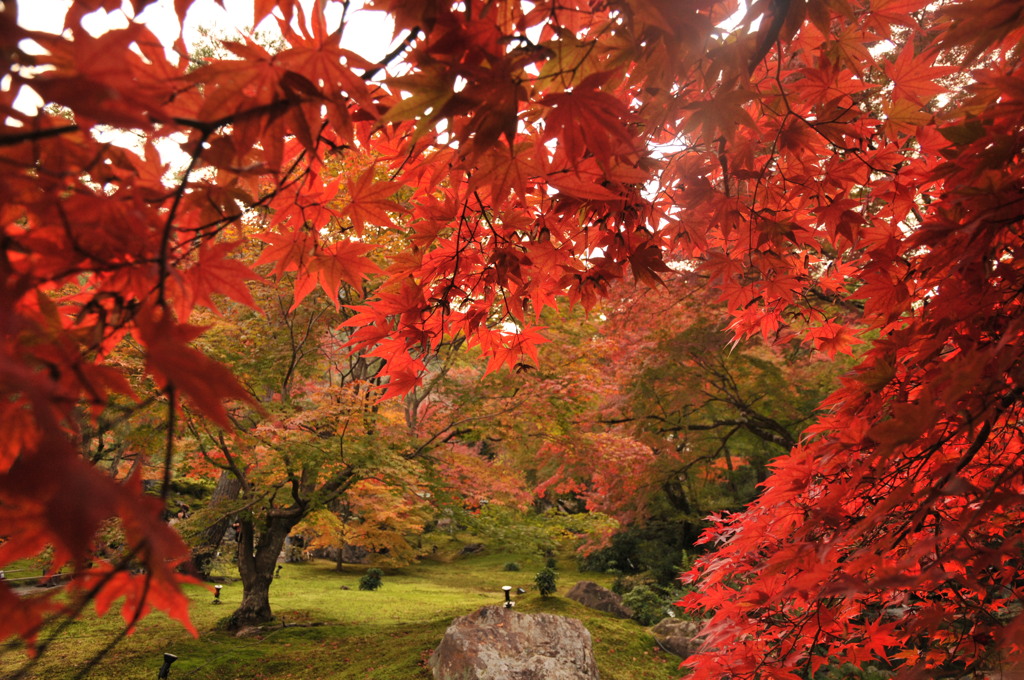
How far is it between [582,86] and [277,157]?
409mm

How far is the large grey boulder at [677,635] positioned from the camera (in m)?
5.56

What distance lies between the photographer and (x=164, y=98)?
601 mm

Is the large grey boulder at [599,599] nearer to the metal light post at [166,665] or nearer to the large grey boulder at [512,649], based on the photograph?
the large grey boulder at [512,649]

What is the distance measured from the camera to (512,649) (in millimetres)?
4613

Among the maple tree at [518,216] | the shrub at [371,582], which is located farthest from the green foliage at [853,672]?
the shrub at [371,582]

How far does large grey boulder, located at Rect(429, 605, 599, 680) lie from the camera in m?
4.39

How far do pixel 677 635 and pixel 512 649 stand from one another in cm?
223

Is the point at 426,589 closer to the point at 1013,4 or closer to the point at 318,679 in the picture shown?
the point at 318,679

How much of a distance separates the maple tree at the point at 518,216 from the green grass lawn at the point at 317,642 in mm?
4399

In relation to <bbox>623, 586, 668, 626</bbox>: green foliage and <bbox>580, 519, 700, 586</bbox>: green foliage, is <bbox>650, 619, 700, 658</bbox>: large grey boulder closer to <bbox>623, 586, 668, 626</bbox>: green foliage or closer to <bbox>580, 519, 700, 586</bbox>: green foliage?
<bbox>623, 586, 668, 626</bbox>: green foliage

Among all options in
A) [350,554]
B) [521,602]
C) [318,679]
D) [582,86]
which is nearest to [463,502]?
[318,679]

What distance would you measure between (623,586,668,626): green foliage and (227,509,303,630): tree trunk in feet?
14.8

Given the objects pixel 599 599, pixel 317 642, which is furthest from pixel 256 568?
pixel 599 599

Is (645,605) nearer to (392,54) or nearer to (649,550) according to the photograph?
(649,550)
